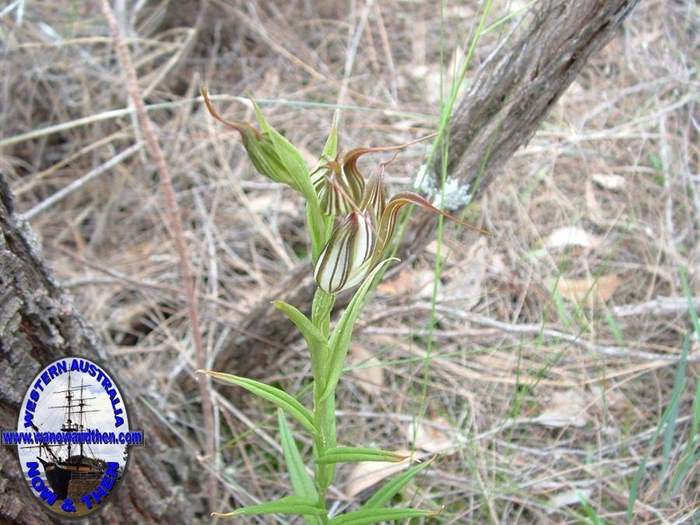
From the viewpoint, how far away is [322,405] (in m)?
0.89

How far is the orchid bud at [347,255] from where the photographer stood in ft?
2.33

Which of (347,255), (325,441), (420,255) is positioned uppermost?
(347,255)

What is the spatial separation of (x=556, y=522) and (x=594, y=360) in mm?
362

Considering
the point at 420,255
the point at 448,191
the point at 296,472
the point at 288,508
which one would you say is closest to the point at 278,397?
→ the point at 288,508

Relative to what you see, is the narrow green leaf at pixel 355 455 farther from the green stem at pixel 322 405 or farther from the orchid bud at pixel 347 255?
the orchid bud at pixel 347 255

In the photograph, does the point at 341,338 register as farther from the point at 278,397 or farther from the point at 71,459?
the point at 71,459

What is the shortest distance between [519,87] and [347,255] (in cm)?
56

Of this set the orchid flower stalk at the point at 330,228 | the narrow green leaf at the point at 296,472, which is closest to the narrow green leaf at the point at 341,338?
the orchid flower stalk at the point at 330,228

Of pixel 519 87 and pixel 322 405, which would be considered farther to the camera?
pixel 519 87

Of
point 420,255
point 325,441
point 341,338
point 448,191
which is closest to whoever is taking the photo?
point 341,338

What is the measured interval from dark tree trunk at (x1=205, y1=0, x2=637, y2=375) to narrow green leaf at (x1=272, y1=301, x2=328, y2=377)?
1.68ft
